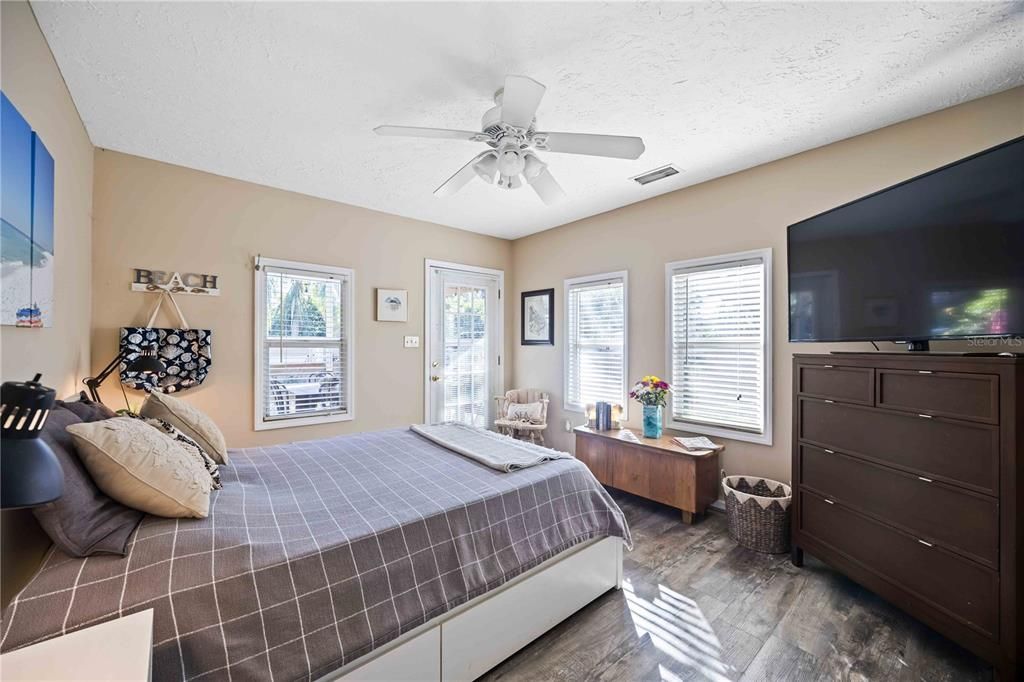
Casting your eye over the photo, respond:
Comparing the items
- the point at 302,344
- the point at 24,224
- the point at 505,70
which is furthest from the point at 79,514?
the point at 302,344

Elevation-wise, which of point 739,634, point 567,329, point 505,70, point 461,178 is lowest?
point 739,634

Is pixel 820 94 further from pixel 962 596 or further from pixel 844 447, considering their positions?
pixel 962 596

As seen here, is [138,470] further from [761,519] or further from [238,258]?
[761,519]

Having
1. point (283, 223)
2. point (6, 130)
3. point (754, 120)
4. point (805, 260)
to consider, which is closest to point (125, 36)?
point (6, 130)

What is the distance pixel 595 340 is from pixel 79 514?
3721 mm

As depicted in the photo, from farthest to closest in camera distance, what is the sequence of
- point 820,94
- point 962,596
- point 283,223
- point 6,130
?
1. point 283,223
2. point 820,94
3. point 962,596
4. point 6,130

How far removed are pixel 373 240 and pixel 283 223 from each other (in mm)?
772

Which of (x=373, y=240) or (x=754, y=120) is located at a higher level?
(x=754, y=120)

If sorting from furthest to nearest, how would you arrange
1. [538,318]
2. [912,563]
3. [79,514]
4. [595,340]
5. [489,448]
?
[538,318]
[595,340]
[489,448]
[912,563]
[79,514]

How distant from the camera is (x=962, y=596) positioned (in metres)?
1.61

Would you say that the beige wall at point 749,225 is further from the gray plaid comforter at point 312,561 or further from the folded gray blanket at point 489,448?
the gray plaid comforter at point 312,561

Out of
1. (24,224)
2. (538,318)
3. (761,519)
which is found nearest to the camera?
(24,224)

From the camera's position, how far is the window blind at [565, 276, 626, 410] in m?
3.94

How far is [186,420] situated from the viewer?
1.90 metres
